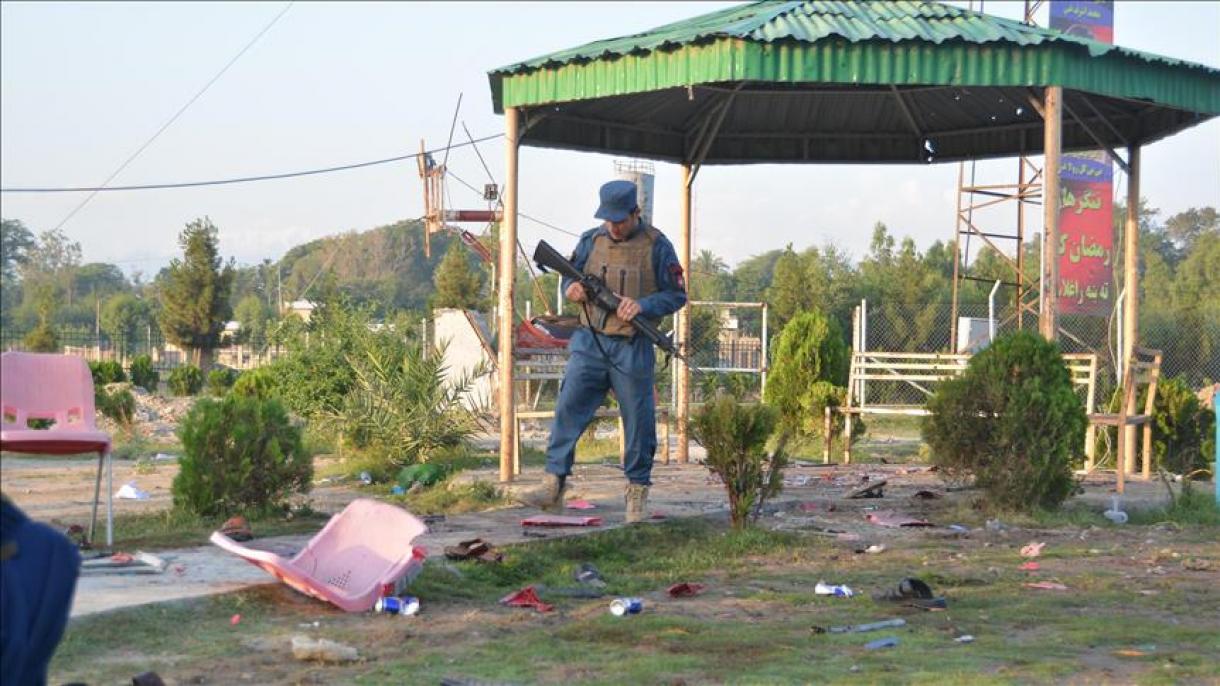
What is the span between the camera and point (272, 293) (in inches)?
3652

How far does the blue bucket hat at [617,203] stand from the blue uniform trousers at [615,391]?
76 cm

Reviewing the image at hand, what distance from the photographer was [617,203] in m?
9.05

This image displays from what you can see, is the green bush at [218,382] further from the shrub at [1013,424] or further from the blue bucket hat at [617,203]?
the shrub at [1013,424]

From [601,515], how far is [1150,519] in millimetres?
3920

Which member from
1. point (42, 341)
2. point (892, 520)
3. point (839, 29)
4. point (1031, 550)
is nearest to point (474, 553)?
point (1031, 550)

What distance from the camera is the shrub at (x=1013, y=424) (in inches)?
384

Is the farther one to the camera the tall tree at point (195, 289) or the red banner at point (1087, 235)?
the tall tree at point (195, 289)

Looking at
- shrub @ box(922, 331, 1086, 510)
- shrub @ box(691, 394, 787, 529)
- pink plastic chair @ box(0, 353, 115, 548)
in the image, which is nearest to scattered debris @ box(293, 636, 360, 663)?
pink plastic chair @ box(0, 353, 115, 548)

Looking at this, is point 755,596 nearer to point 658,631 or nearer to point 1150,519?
point 658,631

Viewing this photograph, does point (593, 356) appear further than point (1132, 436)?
No

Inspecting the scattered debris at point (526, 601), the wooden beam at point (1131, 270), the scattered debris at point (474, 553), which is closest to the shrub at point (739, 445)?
the scattered debris at point (474, 553)

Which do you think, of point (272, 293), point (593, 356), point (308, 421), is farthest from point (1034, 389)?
point (272, 293)

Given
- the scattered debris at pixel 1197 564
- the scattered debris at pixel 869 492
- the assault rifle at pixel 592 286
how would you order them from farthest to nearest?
the scattered debris at pixel 869 492 → the assault rifle at pixel 592 286 → the scattered debris at pixel 1197 564

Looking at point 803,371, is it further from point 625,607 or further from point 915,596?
point 625,607
